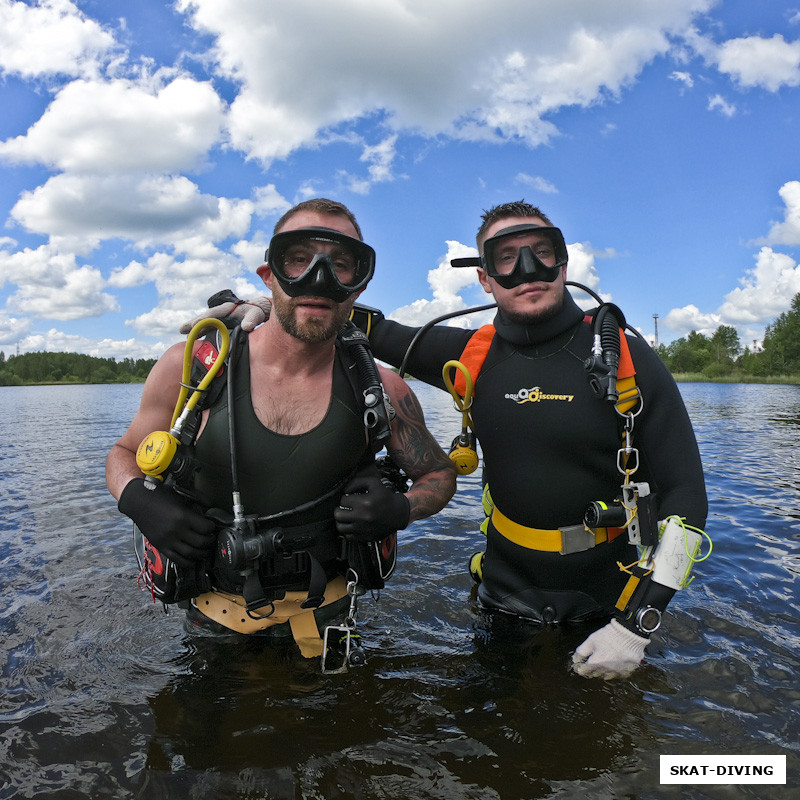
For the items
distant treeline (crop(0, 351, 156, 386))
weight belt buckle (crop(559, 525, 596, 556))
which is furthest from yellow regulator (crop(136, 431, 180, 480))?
distant treeline (crop(0, 351, 156, 386))

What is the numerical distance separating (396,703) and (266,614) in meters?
0.82

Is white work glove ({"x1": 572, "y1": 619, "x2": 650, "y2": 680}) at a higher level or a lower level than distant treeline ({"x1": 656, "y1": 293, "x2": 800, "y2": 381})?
lower

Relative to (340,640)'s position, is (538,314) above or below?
above

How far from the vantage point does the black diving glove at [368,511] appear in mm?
2547

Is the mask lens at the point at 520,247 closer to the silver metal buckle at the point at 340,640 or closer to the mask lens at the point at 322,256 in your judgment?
the mask lens at the point at 322,256

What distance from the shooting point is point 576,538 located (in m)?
3.12

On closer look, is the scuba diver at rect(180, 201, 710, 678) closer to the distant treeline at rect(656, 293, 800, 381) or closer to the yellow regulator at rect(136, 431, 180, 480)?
the yellow regulator at rect(136, 431, 180, 480)

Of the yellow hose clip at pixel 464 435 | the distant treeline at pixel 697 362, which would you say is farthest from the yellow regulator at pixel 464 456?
the distant treeline at pixel 697 362

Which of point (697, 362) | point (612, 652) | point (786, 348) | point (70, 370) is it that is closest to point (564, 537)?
point (612, 652)

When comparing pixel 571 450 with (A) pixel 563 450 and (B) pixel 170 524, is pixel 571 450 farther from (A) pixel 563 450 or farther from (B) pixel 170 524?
(B) pixel 170 524

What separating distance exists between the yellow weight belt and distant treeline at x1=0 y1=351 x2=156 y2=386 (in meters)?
124

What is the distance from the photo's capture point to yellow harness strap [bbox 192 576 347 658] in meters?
2.86

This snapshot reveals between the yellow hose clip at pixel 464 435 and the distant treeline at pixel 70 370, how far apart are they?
405ft

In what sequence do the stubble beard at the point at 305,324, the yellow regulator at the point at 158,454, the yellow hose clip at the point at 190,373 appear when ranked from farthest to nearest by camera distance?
1. the stubble beard at the point at 305,324
2. the yellow hose clip at the point at 190,373
3. the yellow regulator at the point at 158,454
